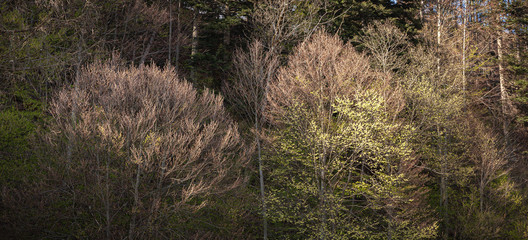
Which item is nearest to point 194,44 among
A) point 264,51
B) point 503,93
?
point 264,51

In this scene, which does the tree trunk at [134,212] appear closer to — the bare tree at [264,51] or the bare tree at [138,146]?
the bare tree at [138,146]

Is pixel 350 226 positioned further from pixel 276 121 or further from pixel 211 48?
pixel 211 48

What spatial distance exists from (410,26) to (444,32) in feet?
11.4

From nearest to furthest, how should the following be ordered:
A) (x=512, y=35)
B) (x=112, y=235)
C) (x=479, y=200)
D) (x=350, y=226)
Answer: (x=112, y=235) < (x=350, y=226) < (x=479, y=200) < (x=512, y=35)

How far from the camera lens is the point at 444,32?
23859 mm

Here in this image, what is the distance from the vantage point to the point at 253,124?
20.0m

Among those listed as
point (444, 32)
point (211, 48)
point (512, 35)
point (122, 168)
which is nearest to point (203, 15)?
point (211, 48)

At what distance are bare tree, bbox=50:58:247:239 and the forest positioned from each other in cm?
10

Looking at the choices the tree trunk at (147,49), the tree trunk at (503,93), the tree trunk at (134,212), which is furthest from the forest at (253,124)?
the tree trunk at (503,93)

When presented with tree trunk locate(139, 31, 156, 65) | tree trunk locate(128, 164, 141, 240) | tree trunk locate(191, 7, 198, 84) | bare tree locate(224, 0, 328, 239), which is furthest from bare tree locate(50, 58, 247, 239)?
tree trunk locate(139, 31, 156, 65)

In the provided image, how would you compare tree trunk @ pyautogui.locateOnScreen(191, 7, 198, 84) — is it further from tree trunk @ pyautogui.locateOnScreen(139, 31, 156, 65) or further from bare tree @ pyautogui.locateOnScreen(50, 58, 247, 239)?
bare tree @ pyautogui.locateOnScreen(50, 58, 247, 239)

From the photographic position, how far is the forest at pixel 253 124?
12336mm

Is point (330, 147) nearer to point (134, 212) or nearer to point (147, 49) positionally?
point (134, 212)

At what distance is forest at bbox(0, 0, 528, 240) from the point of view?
12.3m
